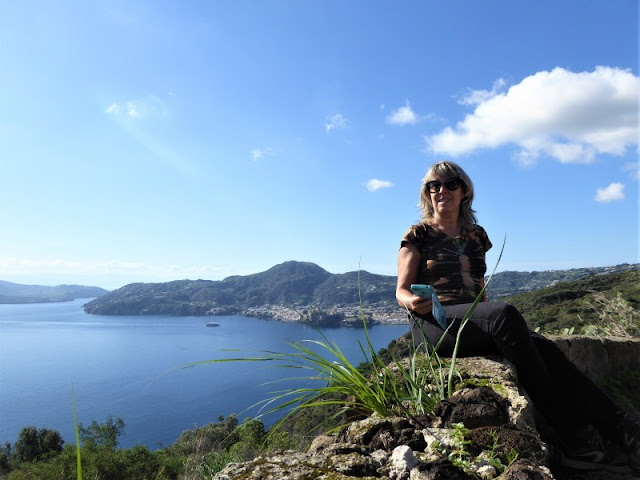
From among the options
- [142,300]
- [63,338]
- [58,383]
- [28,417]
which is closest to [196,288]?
[142,300]

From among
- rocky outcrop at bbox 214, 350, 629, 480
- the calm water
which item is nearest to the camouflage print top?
rocky outcrop at bbox 214, 350, 629, 480

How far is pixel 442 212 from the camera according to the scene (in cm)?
244

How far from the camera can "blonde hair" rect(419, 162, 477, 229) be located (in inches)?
97.7

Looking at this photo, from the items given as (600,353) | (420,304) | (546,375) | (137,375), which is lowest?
(137,375)

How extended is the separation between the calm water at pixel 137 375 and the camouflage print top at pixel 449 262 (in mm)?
23864

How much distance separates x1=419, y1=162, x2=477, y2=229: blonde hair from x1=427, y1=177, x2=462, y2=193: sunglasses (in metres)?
0.03

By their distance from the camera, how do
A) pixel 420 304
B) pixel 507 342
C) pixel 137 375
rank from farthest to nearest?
1. pixel 137 375
2. pixel 420 304
3. pixel 507 342

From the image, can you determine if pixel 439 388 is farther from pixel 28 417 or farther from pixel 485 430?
pixel 28 417

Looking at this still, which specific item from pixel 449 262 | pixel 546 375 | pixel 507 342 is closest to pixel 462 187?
pixel 449 262

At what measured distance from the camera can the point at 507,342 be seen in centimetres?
175

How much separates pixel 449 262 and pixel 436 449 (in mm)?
1244

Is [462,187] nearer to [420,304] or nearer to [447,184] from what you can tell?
[447,184]

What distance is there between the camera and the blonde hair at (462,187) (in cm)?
248

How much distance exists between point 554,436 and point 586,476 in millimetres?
181
